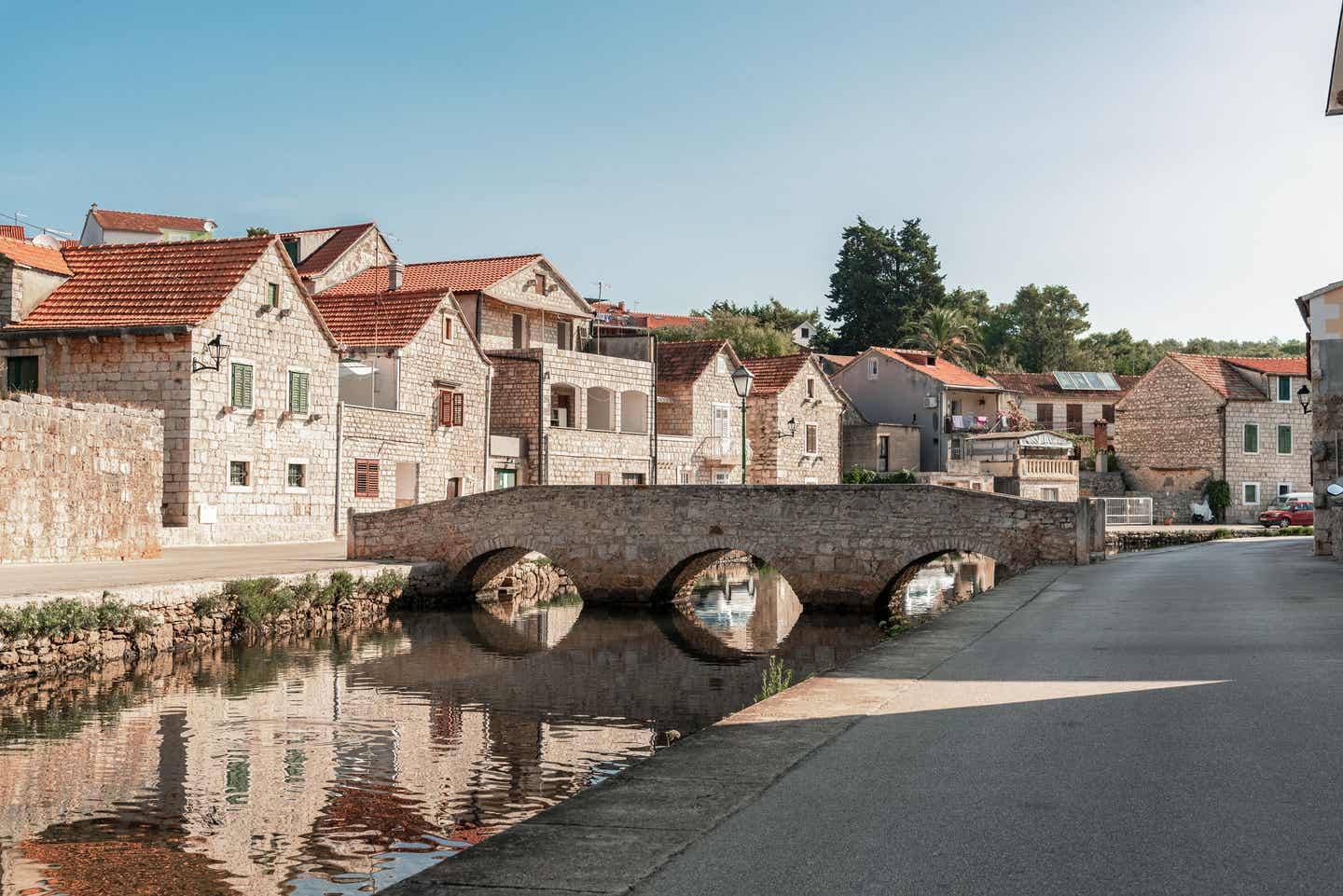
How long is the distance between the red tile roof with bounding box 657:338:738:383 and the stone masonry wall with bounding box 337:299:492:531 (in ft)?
35.8

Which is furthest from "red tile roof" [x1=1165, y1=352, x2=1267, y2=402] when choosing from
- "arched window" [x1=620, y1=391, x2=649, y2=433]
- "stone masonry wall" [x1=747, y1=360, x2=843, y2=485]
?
"arched window" [x1=620, y1=391, x2=649, y2=433]

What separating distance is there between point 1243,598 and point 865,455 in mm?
40139

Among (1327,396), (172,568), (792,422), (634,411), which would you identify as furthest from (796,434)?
(172,568)

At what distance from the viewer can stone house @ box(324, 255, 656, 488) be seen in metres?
43.0

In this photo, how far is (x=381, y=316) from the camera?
39.5 m

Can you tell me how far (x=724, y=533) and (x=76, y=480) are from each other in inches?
503

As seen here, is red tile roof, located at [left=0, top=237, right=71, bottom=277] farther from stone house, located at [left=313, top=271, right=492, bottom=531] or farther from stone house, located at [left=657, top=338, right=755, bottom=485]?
stone house, located at [left=657, top=338, right=755, bottom=485]

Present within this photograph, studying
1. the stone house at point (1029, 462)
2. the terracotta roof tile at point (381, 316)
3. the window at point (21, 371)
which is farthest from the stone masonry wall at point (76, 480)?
the stone house at point (1029, 462)

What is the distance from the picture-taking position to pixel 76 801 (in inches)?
432

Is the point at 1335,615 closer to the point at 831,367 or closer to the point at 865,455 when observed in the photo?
the point at 865,455

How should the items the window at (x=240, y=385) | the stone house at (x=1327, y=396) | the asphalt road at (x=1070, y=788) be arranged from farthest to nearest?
the window at (x=240, y=385) < the stone house at (x=1327, y=396) < the asphalt road at (x=1070, y=788)

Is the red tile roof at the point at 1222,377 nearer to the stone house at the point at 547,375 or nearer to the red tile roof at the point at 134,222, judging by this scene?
the stone house at the point at 547,375

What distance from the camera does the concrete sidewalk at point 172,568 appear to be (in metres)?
19.3

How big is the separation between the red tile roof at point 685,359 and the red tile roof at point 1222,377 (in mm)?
22587
